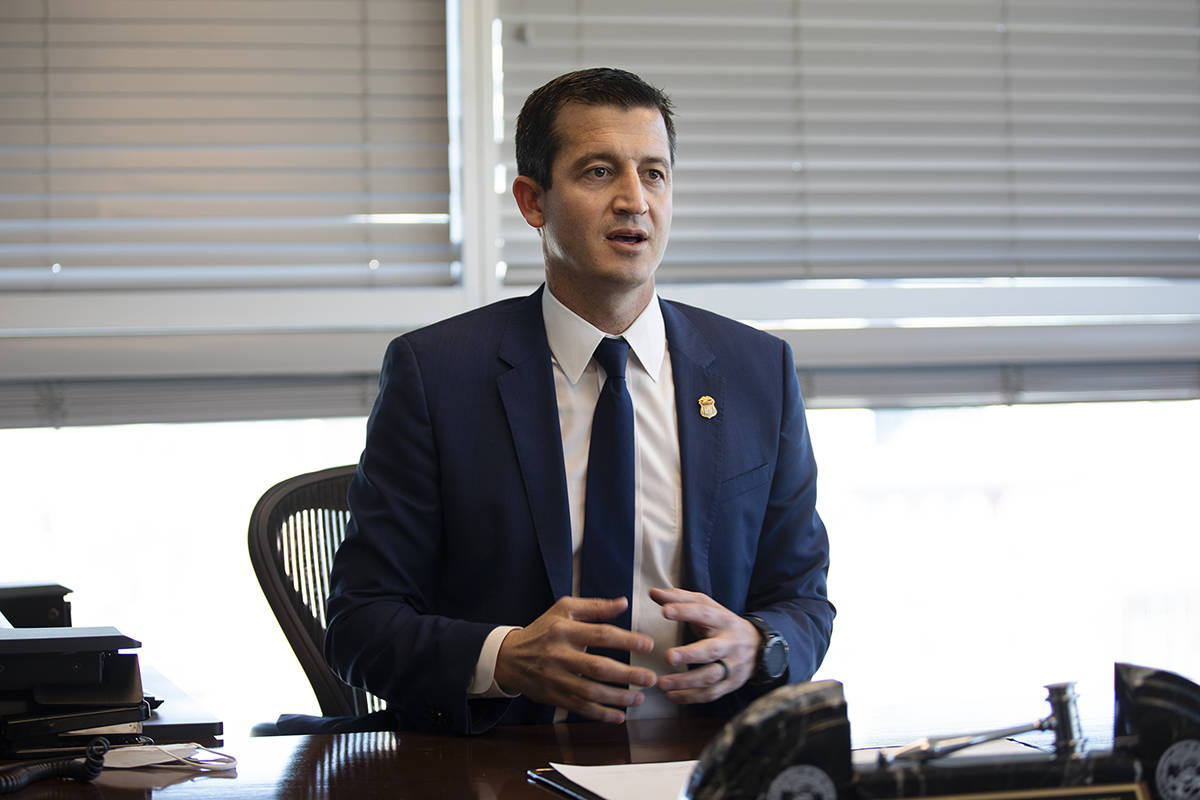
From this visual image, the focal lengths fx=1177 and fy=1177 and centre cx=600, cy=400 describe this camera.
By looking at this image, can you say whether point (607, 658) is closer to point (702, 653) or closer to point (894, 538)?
point (702, 653)

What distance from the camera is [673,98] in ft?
9.64

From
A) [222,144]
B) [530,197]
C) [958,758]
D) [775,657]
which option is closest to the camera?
[958,758]

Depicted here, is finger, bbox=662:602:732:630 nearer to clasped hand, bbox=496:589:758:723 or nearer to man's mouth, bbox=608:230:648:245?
clasped hand, bbox=496:589:758:723

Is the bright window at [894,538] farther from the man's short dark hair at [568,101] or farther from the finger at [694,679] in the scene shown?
the finger at [694,679]

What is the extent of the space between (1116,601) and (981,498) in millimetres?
480

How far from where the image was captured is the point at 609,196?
1.75 meters

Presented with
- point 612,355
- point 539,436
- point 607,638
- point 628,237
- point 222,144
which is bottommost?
point 607,638

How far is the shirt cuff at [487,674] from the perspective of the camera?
56.7 inches

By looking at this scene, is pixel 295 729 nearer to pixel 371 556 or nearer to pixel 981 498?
pixel 371 556

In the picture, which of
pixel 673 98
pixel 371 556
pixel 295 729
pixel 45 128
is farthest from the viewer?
pixel 673 98

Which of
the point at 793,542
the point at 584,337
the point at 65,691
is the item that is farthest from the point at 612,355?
the point at 65,691

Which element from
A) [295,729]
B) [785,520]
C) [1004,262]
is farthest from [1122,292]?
[295,729]

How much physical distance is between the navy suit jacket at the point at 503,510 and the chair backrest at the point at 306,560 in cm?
30

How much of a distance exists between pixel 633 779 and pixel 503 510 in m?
0.53
